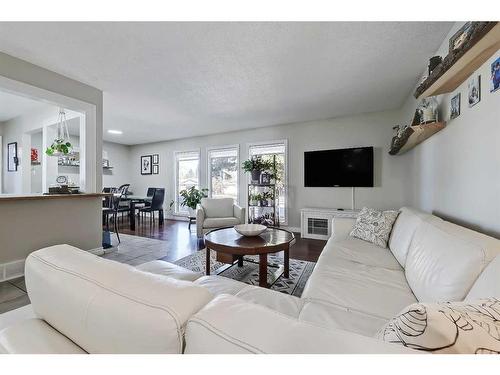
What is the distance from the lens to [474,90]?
1459mm

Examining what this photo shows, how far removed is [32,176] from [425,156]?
661cm

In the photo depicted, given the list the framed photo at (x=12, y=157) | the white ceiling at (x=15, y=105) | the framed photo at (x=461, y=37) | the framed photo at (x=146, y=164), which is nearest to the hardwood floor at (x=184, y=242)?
the framed photo at (x=146, y=164)

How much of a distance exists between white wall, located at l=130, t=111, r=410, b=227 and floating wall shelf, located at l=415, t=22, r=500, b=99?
2188mm

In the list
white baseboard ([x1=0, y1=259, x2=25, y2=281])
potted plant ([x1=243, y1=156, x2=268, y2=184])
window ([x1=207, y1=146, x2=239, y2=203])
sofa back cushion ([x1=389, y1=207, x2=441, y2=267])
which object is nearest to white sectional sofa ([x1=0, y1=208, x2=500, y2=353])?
sofa back cushion ([x1=389, y1=207, x2=441, y2=267])

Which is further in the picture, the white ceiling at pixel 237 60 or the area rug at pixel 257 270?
the area rug at pixel 257 270

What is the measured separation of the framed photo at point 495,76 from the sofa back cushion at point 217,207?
359cm

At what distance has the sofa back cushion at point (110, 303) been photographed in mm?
447

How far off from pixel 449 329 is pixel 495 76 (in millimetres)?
1565

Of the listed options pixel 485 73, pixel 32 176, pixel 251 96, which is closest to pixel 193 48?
pixel 251 96

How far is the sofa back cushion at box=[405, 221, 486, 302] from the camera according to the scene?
93 cm

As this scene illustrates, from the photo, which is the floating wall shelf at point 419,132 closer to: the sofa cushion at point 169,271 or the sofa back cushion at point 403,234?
the sofa back cushion at point 403,234

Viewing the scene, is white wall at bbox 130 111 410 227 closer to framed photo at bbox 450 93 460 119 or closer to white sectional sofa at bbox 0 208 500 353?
framed photo at bbox 450 93 460 119

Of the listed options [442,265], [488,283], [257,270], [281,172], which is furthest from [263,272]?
[281,172]

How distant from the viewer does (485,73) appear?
135cm
